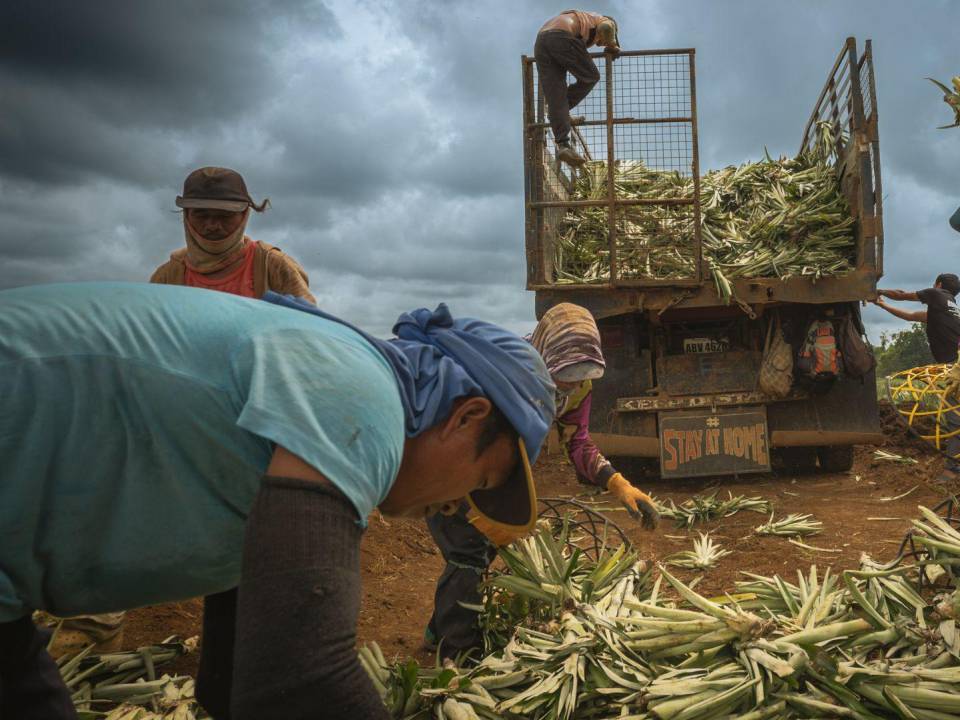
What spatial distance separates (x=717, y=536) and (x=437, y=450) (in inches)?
214

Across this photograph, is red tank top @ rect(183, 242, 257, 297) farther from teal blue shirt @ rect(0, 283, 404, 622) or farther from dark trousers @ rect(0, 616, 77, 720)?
teal blue shirt @ rect(0, 283, 404, 622)

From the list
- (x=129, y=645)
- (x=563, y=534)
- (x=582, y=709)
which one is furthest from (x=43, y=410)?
(x=129, y=645)

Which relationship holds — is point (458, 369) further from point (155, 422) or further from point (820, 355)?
point (820, 355)

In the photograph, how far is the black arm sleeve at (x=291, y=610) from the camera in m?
1.23

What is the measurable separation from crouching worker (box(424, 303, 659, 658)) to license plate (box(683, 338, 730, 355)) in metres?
4.21

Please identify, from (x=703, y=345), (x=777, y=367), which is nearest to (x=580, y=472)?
(x=777, y=367)

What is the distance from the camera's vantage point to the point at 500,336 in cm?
175

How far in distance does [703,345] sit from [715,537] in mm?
2355

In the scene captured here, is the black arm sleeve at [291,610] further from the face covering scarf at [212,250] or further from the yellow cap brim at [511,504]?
the face covering scarf at [212,250]

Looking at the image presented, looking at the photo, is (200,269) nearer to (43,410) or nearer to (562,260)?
(43,410)

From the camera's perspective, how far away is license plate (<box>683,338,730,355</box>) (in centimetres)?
830

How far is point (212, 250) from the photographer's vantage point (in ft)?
12.5

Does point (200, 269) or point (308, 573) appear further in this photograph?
point (200, 269)

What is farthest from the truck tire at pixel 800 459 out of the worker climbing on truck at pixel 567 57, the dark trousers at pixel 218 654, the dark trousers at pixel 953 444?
the dark trousers at pixel 218 654
